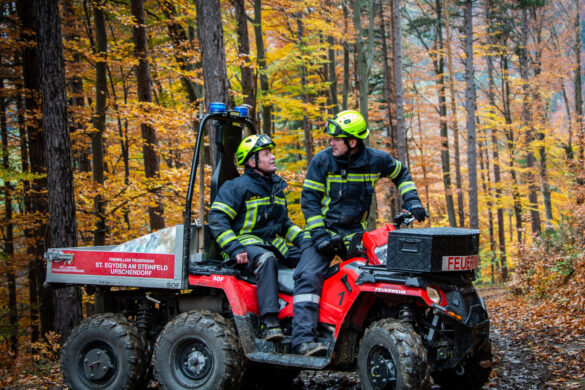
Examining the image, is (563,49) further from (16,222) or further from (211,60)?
(16,222)

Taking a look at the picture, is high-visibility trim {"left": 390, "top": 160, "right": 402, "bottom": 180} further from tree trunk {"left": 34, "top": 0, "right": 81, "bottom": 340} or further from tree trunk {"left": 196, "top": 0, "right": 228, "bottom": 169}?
tree trunk {"left": 34, "top": 0, "right": 81, "bottom": 340}

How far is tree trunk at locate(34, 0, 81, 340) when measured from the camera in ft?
30.6

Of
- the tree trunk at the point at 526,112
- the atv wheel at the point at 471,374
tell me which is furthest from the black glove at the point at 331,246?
the tree trunk at the point at 526,112

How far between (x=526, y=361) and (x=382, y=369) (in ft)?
9.95

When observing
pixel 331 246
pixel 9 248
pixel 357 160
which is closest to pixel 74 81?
pixel 9 248

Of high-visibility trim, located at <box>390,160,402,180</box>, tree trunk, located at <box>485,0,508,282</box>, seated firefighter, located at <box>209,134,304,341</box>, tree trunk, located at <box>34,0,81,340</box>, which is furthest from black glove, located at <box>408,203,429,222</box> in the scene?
tree trunk, located at <box>485,0,508,282</box>

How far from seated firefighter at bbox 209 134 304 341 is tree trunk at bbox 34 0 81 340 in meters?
5.03

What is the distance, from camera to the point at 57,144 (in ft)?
30.9

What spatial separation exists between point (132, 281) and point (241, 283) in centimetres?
123

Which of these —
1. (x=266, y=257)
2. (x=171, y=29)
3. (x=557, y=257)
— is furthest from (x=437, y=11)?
(x=266, y=257)

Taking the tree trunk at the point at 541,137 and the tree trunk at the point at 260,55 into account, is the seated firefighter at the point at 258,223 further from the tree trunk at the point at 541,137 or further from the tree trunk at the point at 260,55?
the tree trunk at the point at 541,137

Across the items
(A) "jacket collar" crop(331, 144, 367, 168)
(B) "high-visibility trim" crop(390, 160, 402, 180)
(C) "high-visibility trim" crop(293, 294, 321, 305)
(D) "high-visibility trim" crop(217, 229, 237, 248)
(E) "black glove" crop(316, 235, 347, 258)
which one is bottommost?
(C) "high-visibility trim" crop(293, 294, 321, 305)

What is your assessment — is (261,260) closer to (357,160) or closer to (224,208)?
(224,208)

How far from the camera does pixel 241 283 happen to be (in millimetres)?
5281
